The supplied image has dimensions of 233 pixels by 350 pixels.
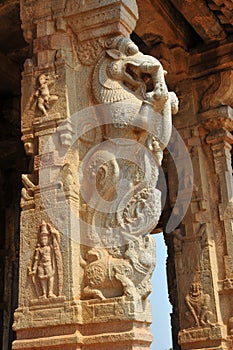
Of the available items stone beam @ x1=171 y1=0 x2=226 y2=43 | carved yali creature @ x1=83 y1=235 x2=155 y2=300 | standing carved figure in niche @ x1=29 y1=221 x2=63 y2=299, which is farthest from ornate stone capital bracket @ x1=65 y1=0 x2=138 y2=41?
stone beam @ x1=171 y1=0 x2=226 y2=43

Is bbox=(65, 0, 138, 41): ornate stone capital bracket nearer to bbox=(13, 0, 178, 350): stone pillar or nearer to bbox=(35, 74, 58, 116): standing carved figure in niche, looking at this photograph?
bbox=(13, 0, 178, 350): stone pillar

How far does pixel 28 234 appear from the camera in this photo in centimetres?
515

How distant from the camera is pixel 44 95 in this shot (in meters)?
5.50

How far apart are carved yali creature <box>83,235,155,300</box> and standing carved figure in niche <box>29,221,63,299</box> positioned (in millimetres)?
A: 268

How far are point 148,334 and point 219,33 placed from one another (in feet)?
17.9

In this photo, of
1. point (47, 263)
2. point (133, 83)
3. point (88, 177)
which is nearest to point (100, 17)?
point (133, 83)

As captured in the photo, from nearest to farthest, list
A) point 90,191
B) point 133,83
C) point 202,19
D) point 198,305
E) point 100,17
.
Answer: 1. point 90,191
2. point 133,83
3. point 100,17
4. point 198,305
5. point 202,19

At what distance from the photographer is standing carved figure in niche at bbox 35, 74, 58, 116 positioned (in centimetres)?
547

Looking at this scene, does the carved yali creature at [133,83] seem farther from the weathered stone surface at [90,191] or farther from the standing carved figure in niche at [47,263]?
the standing carved figure in niche at [47,263]

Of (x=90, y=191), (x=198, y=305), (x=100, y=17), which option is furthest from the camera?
(x=198, y=305)

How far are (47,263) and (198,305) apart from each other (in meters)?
3.50

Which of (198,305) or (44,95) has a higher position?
(44,95)

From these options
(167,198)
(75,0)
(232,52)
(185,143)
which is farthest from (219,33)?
(75,0)

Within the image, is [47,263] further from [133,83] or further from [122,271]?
[133,83]
